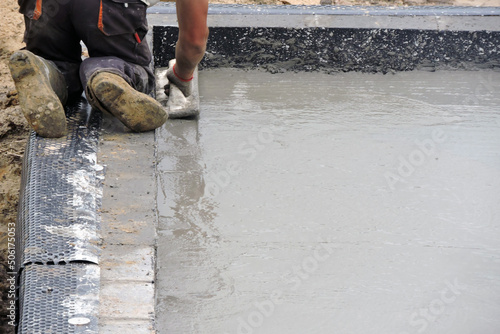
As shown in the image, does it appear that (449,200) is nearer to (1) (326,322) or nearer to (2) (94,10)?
(1) (326,322)

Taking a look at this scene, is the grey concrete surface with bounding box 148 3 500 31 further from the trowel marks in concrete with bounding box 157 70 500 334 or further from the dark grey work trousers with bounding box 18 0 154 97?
the dark grey work trousers with bounding box 18 0 154 97

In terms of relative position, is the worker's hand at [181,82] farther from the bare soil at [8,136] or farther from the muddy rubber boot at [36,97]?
the bare soil at [8,136]

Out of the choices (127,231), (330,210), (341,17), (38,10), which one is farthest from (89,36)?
(341,17)

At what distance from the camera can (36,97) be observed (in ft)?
7.16

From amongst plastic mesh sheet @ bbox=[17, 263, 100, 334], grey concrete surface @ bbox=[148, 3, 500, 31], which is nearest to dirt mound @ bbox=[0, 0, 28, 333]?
plastic mesh sheet @ bbox=[17, 263, 100, 334]

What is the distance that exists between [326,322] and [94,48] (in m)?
1.52

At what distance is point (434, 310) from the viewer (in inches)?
78.1

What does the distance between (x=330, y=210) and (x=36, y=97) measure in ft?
4.01

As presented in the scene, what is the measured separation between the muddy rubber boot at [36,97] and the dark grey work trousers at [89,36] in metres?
0.19

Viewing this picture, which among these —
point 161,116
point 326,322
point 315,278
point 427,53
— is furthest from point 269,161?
point 427,53

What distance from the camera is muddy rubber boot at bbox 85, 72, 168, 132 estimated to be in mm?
2258

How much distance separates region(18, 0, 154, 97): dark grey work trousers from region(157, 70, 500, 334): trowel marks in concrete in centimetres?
47

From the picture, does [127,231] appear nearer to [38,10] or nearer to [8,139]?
[38,10]

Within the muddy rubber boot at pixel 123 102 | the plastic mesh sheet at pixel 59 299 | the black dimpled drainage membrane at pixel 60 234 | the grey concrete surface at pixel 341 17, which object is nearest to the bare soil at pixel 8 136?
the black dimpled drainage membrane at pixel 60 234
